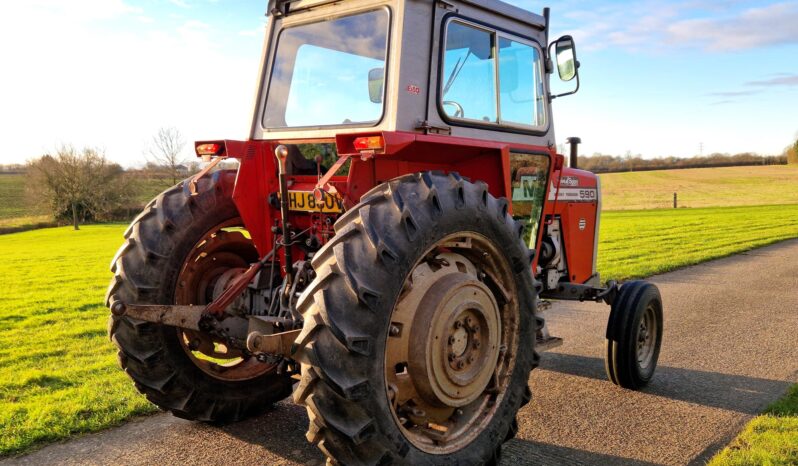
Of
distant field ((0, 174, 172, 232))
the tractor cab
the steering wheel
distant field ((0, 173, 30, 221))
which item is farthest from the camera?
distant field ((0, 173, 30, 221))

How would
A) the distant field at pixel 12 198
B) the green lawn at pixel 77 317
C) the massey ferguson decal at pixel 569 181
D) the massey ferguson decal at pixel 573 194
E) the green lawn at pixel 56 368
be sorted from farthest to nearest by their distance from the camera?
the distant field at pixel 12 198 → the massey ferguson decal at pixel 569 181 → the massey ferguson decal at pixel 573 194 → the green lawn at pixel 77 317 → the green lawn at pixel 56 368

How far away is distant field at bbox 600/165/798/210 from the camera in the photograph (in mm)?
39656

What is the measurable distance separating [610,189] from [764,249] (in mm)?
34050

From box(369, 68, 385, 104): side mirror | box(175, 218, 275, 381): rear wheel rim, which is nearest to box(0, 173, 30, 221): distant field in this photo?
box(175, 218, 275, 381): rear wheel rim

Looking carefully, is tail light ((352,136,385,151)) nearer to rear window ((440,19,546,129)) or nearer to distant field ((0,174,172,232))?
rear window ((440,19,546,129))

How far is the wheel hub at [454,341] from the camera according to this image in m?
3.38

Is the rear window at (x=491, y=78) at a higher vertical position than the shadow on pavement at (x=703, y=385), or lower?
higher

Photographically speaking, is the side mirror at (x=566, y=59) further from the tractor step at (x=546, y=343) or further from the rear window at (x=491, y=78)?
the tractor step at (x=546, y=343)

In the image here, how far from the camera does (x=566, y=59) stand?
16.7ft

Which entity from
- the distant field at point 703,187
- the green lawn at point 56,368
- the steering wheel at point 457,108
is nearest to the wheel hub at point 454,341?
the steering wheel at point 457,108

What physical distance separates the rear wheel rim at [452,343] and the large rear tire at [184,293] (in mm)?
1508

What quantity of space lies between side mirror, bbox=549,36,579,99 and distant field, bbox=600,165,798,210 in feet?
113

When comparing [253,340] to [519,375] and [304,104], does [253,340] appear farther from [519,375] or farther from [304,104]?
[304,104]

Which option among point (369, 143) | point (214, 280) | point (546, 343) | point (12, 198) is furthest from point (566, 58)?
point (12, 198)
